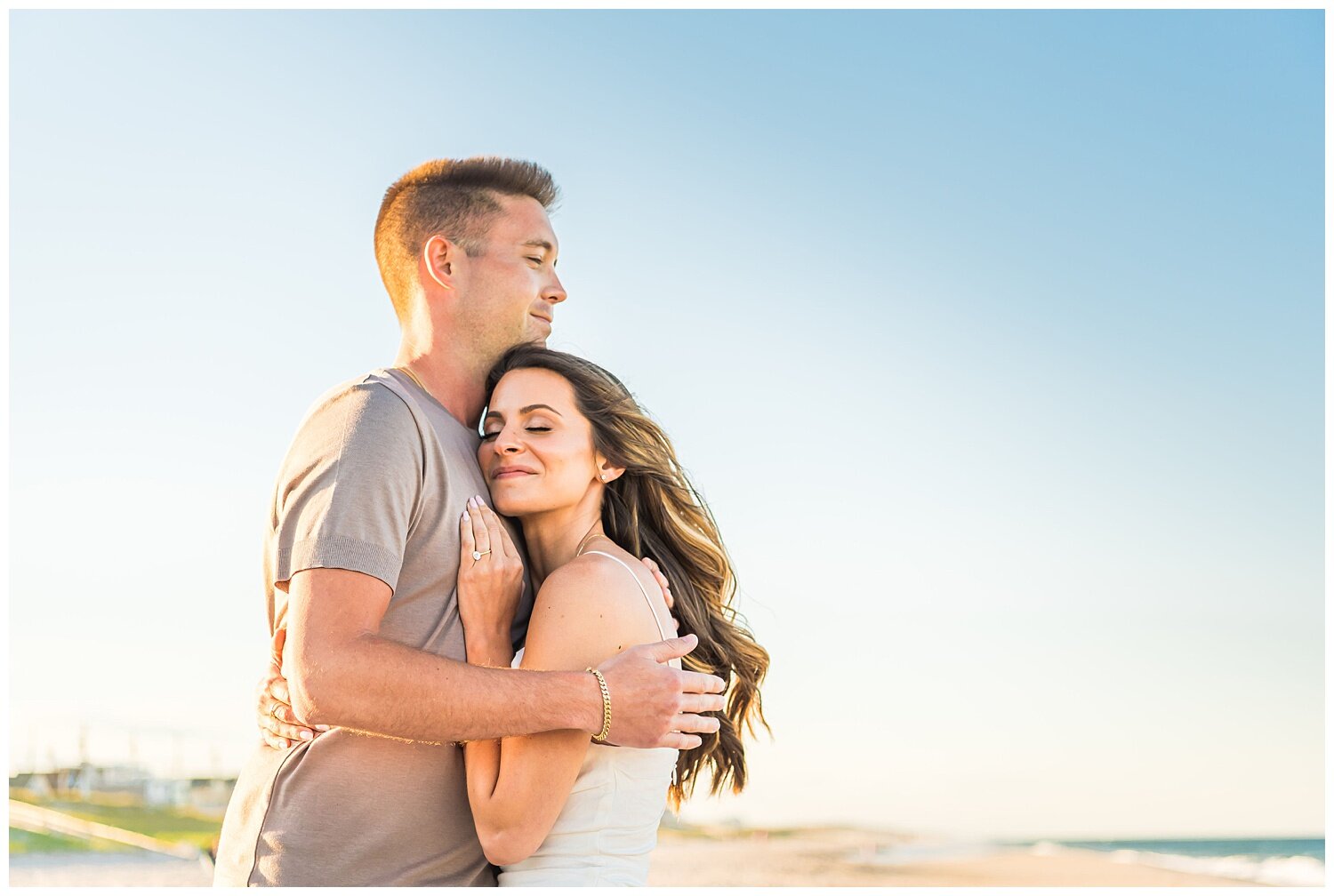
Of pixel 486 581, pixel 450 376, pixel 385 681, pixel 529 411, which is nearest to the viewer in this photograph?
pixel 385 681

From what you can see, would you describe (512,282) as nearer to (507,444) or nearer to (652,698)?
(507,444)

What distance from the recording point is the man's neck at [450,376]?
4234mm

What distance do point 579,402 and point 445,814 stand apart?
1445mm

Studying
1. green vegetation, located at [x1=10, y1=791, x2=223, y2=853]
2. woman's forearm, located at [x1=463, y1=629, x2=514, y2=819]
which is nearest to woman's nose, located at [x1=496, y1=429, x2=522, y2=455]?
woman's forearm, located at [x1=463, y1=629, x2=514, y2=819]

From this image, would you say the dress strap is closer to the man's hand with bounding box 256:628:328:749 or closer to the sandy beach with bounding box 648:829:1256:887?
the man's hand with bounding box 256:628:328:749

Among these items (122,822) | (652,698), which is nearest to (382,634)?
(652,698)

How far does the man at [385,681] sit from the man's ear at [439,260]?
56 cm

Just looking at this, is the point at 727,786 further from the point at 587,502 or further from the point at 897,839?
the point at 897,839

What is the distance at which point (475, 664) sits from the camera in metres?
3.51

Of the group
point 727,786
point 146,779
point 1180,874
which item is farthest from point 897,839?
Answer: point 727,786

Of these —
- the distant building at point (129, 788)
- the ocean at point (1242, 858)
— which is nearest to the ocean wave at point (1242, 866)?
the ocean at point (1242, 858)

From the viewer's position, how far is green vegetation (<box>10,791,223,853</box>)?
79.5 ft

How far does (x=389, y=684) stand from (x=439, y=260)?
5.85ft

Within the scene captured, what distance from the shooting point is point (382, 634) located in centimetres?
350
